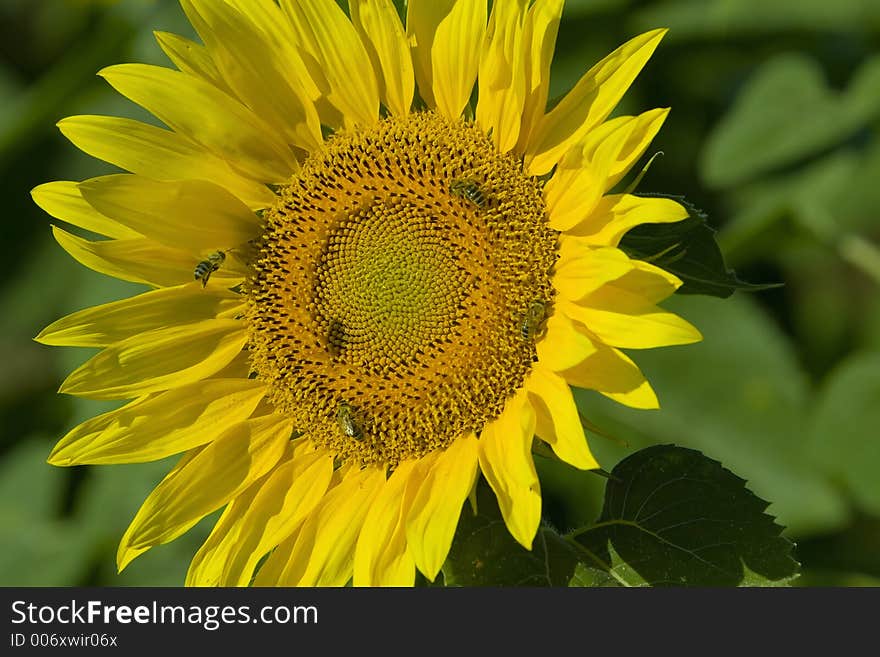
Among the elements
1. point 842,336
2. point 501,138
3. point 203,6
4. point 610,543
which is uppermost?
point 203,6

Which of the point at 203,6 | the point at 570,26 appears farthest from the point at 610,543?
the point at 570,26

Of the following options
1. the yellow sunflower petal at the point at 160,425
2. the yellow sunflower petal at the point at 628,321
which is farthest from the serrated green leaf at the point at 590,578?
the yellow sunflower petal at the point at 160,425

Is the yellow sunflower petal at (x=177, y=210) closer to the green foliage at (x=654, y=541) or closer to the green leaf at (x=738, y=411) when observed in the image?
the green foliage at (x=654, y=541)

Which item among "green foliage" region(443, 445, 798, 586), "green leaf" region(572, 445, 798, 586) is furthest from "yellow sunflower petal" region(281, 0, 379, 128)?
"green leaf" region(572, 445, 798, 586)

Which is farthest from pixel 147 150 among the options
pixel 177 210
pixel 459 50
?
pixel 459 50

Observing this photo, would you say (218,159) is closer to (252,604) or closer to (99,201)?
(99,201)

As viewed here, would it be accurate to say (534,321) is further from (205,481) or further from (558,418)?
(205,481)
